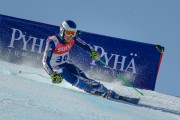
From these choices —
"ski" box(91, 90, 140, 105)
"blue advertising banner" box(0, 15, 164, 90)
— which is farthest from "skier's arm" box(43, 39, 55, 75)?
"blue advertising banner" box(0, 15, 164, 90)

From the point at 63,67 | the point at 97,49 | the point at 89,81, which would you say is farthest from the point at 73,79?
the point at 97,49

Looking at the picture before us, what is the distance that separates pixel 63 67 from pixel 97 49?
2369mm

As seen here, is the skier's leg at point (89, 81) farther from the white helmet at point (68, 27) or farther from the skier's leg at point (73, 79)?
the white helmet at point (68, 27)

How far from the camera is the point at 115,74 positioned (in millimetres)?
9609

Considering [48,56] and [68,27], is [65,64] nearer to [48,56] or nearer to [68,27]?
[48,56]

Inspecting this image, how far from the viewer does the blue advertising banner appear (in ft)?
31.0

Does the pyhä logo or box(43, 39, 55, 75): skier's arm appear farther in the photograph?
the pyhä logo

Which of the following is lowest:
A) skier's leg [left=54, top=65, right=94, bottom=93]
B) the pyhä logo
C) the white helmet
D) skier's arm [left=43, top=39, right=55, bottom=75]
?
skier's leg [left=54, top=65, right=94, bottom=93]

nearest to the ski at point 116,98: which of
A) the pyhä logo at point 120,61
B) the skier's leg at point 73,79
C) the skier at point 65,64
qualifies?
the skier at point 65,64

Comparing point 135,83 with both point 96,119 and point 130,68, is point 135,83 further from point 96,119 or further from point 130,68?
point 96,119

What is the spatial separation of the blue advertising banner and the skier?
1.80 m

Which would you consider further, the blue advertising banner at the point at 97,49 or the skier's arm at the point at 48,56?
the blue advertising banner at the point at 97,49

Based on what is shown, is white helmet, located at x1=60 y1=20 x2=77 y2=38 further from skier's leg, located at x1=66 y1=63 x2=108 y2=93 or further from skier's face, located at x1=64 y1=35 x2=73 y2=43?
skier's leg, located at x1=66 y1=63 x2=108 y2=93

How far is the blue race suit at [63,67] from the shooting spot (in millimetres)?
7176
